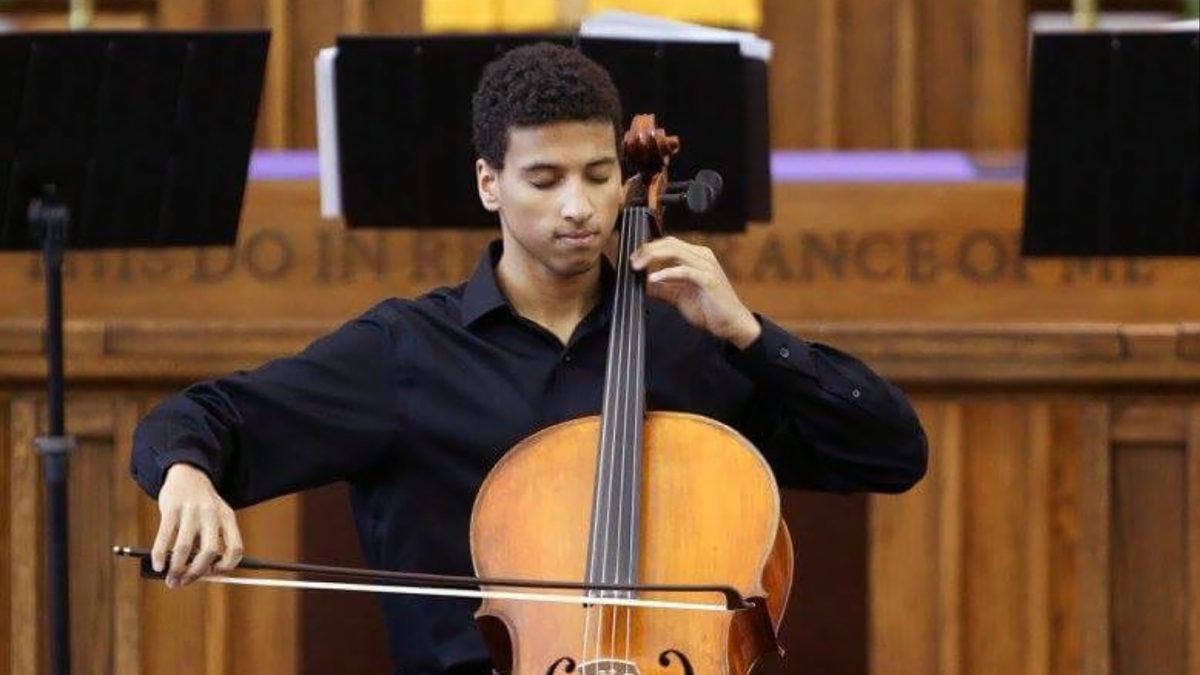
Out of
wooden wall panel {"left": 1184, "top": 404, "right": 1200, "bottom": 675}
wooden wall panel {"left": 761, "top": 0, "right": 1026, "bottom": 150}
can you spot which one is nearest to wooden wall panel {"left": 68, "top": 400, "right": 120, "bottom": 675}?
wooden wall panel {"left": 1184, "top": 404, "right": 1200, "bottom": 675}

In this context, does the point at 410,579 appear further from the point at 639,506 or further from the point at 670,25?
the point at 670,25

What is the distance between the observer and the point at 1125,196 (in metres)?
3.39

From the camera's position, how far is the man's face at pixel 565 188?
93.0 inches

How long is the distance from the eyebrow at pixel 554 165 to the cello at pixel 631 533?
0.32 ft

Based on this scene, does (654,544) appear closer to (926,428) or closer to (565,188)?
(565,188)

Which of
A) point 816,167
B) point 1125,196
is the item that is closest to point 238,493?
point 1125,196

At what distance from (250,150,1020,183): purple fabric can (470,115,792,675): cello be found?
5.39ft

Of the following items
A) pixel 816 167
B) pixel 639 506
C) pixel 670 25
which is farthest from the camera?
pixel 816 167

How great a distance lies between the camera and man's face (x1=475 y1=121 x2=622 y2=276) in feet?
7.75

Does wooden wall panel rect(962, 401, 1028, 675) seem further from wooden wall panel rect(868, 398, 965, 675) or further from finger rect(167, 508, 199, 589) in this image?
finger rect(167, 508, 199, 589)

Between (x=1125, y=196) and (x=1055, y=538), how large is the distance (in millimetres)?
620

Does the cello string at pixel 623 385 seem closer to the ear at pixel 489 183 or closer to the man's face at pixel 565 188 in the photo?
the man's face at pixel 565 188

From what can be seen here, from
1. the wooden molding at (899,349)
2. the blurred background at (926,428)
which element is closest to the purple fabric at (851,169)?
the blurred background at (926,428)

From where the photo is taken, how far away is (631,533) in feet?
7.38
